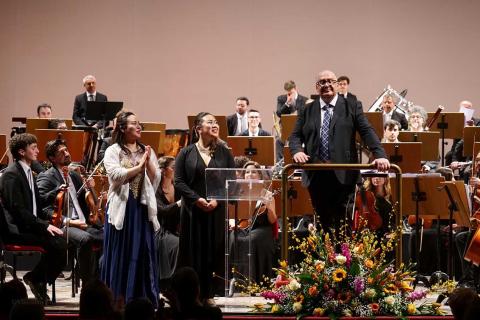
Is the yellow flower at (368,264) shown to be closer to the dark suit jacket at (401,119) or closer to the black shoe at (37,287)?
the black shoe at (37,287)

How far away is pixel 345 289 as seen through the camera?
5199 millimetres

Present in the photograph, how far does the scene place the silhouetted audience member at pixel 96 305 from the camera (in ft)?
12.7

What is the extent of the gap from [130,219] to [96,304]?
8.30 ft

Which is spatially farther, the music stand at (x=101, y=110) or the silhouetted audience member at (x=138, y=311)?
the music stand at (x=101, y=110)

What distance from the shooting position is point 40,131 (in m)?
10.2

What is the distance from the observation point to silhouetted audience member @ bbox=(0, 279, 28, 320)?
4.12 meters

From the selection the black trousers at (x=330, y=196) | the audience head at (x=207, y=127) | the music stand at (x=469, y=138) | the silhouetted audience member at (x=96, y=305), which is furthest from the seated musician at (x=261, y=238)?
the silhouetted audience member at (x=96, y=305)

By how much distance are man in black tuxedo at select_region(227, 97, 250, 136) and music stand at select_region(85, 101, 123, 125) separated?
152cm

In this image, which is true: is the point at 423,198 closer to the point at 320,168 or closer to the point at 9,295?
the point at 320,168

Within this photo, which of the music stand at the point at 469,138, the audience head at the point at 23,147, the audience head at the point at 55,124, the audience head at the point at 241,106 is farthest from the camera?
the audience head at the point at 241,106

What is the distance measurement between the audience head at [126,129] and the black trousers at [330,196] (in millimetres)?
1323

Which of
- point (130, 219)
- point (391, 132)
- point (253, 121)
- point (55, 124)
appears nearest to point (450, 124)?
point (391, 132)

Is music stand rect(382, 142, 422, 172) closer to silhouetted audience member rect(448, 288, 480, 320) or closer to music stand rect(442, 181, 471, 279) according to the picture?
music stand rect(442, 181, 471, 279)

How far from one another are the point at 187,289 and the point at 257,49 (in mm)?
11203
